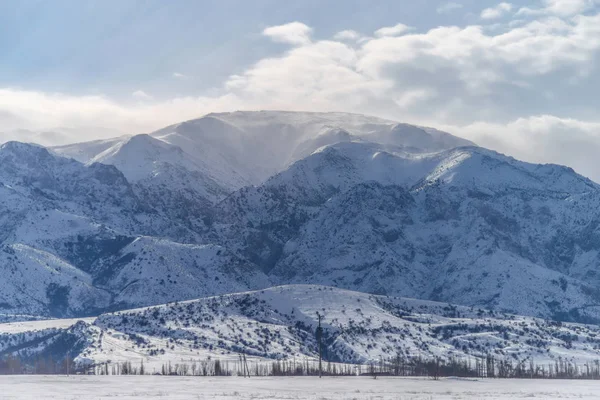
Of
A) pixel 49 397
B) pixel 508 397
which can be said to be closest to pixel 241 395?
pixel 49 397

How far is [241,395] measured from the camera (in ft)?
642

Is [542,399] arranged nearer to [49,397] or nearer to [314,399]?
[314,399]

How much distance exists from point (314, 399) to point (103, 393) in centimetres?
4255

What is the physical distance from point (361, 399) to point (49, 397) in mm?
58557

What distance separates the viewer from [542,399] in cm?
19300

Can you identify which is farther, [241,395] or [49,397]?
[241,395]

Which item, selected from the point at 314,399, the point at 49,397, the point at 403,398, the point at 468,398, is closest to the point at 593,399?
the point at 468,398

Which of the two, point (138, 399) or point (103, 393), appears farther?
point (103, 393)

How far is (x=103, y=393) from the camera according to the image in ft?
639

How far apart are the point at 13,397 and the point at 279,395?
5093 centimetres

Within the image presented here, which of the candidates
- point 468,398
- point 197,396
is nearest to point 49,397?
point 197,396

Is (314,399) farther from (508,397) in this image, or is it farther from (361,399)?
(508,397)

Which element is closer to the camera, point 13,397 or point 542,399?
point 13,397

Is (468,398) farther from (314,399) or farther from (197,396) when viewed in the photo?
(197,396)
